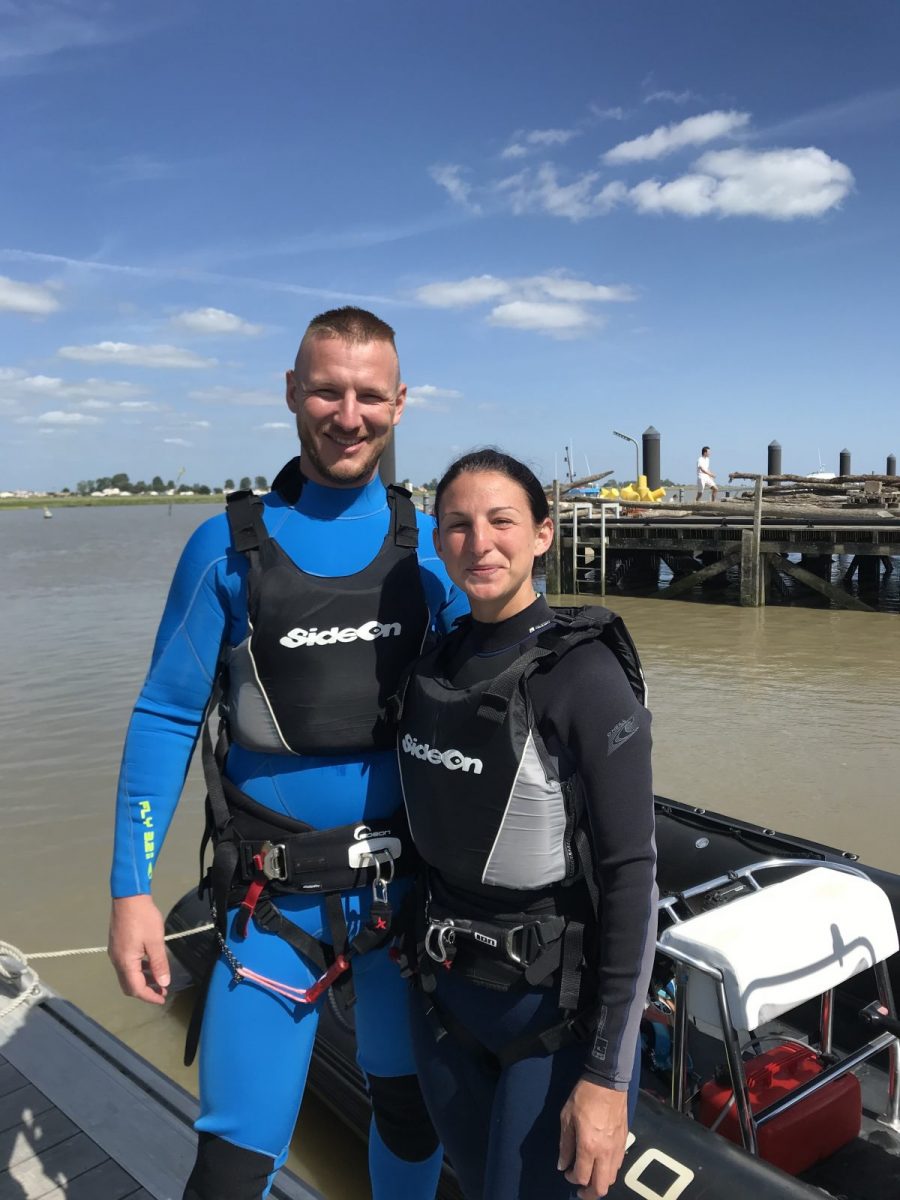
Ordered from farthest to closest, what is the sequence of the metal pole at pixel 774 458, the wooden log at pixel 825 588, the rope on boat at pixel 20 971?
the metal pole at pixel 774 458 → the wooden log at pixel 825 588 → the rope on boat at pixel 20 971

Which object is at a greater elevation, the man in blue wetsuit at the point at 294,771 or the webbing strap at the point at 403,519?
the webbing strap at the point at 403,519

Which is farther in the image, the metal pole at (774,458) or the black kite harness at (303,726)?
the metal pole at (774,458)

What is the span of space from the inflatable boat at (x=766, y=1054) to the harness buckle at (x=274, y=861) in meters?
0.88

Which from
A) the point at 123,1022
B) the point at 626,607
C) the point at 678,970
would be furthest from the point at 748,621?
the point at 678,970

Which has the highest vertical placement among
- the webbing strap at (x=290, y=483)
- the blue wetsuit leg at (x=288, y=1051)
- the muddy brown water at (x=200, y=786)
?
the webbing strap at (x=290, y=483)

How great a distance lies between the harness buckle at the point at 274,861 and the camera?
1758 mm

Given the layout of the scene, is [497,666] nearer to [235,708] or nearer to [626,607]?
[235,708]

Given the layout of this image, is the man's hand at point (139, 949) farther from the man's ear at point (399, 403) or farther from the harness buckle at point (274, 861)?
the man's ear at point (399, 403)

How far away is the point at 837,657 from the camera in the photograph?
11734 millimetres

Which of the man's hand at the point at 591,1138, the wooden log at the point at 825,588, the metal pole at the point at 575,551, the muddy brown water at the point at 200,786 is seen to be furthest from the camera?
the metal pole at the point at 575,551

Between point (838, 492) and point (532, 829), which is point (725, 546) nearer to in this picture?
point (838, 492)

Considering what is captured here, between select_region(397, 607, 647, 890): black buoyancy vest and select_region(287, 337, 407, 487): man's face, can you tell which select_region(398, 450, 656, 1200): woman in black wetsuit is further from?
select_region(287, 337, 407, 487): man's face

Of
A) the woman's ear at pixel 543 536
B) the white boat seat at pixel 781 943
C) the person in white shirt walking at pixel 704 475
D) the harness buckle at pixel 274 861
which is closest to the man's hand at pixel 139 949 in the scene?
the harness buckle at pixel 274 861

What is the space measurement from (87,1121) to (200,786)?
4830mm
